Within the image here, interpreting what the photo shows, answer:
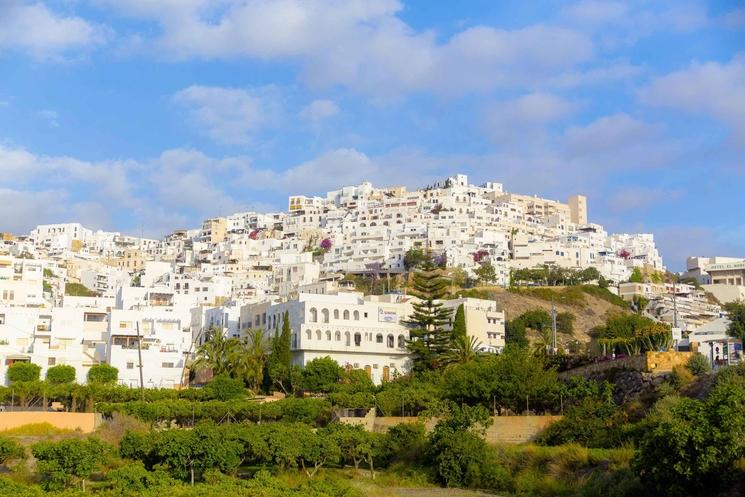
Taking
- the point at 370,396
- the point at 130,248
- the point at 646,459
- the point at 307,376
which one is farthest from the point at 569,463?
the point at 130,248

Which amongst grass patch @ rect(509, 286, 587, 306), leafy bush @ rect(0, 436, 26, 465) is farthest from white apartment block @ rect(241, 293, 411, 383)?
grass patch @ rect(509, 286, 587, 306)

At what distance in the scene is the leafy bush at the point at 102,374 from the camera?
57.4 meters

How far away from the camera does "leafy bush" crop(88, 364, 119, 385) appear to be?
57.4m

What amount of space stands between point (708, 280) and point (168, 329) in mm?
86109

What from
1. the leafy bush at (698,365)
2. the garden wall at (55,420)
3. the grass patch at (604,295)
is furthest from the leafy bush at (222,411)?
the grass patch at (604,295)

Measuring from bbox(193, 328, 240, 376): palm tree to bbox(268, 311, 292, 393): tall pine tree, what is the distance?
2.33m

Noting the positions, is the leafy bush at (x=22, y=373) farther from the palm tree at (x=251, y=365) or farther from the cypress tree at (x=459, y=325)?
the cypress tree at (x=459, y=325)

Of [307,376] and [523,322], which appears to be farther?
[523,322]

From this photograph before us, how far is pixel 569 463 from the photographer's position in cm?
3612

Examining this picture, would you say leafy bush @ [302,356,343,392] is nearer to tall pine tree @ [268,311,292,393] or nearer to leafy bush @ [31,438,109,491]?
tall pine tree @ [268,311,292,393]

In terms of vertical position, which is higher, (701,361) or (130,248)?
(130,248)

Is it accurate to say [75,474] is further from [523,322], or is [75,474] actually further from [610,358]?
[523,322]

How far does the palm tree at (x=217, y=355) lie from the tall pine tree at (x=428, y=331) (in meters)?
10.7

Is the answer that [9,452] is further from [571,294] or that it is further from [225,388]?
[571,294]
